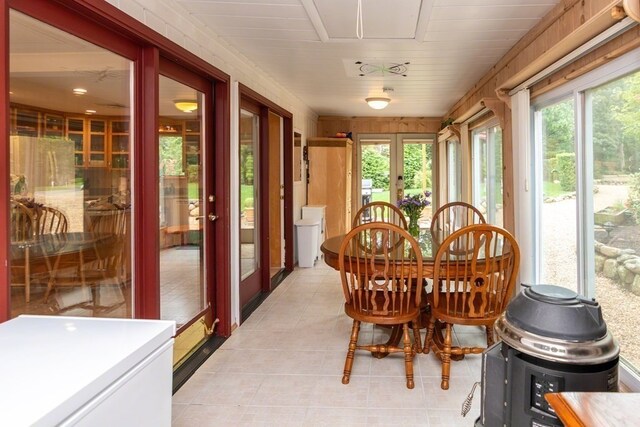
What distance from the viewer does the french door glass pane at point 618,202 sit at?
7.01ft

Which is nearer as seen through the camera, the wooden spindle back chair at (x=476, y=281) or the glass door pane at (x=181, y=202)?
the wooden spindle back chair at (x=476, y=281)

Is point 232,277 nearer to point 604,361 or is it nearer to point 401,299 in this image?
point 401,299

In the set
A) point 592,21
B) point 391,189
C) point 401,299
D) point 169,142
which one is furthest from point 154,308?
point 391,189

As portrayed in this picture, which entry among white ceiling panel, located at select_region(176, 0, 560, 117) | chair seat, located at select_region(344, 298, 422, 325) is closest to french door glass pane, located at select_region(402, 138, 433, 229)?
white ceiling panel, located at select_region(176, 0, 560, 117)

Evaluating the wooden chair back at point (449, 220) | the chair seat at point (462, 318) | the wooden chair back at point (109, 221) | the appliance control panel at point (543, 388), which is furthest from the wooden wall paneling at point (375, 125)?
the appliance control panel at point (543, 388)

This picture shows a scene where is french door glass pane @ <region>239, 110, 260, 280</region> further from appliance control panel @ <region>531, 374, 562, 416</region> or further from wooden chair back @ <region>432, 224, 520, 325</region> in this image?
appliance control panel @ <region>531, 374, 562, 416</region>

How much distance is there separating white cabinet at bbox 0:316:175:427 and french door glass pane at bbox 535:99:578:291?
2573mm

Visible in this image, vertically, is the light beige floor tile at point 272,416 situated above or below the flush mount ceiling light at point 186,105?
below

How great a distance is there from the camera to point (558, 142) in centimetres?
303

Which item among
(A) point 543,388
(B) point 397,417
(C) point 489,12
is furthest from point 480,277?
(C) point 489,12

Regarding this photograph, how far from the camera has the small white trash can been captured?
5715 millimetres

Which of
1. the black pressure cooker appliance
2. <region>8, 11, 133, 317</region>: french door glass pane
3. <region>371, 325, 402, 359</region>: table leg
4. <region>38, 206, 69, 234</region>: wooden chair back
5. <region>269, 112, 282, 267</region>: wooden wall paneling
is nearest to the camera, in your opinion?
the black pressure cooker appliance

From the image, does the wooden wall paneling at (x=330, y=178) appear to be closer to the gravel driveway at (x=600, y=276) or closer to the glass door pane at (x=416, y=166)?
the glass door pane at (x=416, y=166)

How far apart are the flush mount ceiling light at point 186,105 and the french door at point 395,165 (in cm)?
492
